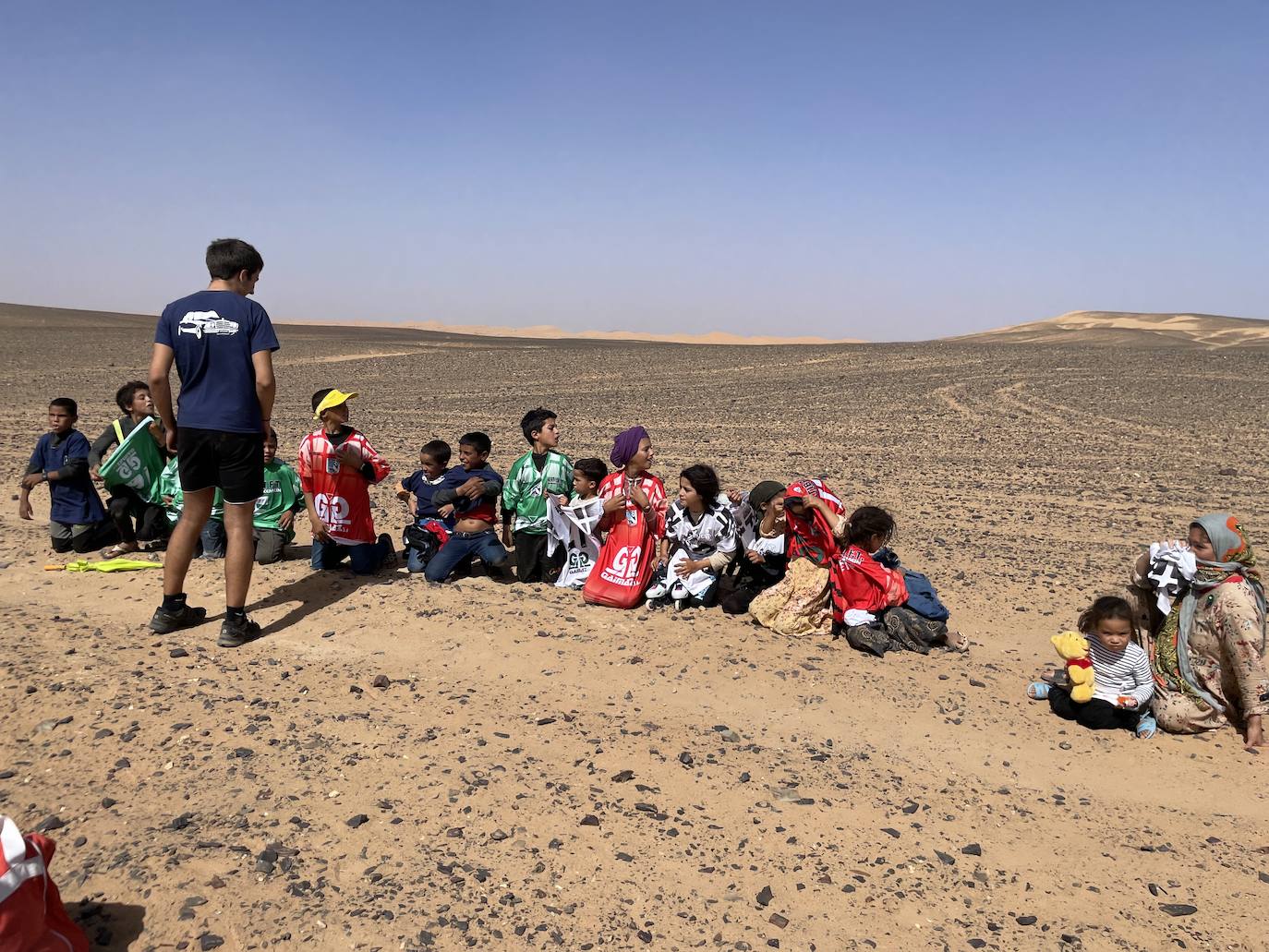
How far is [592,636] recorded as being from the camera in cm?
589

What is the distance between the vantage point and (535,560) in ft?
23.0

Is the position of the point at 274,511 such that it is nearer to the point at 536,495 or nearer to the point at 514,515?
the point at 514,515

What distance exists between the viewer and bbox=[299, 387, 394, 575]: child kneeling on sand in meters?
6.79

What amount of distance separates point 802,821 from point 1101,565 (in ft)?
17.0

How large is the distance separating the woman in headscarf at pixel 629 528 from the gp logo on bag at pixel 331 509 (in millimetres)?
1928

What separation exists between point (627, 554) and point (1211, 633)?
3.52m

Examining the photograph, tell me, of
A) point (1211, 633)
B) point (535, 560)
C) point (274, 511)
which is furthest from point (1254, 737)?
point (274, 511)

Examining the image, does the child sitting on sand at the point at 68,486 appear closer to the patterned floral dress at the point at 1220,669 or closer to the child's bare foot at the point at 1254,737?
the patterned floral dress at the point at 1220,669

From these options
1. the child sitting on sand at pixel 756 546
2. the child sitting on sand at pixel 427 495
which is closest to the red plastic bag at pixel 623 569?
the child sitting on sand at pixel 756 546

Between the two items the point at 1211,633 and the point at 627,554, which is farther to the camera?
the point at 627,554

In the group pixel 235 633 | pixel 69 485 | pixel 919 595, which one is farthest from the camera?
pixel 69 485

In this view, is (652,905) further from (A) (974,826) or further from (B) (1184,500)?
(B) (1184,500)

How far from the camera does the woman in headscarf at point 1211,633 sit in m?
4.64

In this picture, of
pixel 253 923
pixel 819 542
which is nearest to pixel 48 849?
pixel 253 923
